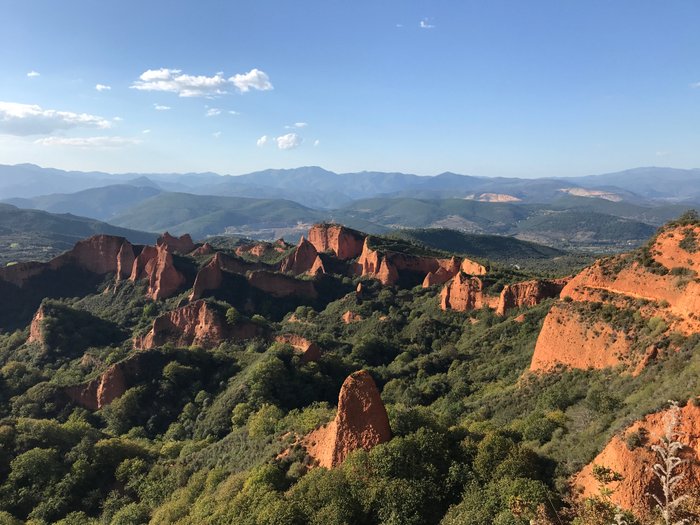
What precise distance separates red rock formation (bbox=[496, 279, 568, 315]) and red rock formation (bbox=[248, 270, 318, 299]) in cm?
3682

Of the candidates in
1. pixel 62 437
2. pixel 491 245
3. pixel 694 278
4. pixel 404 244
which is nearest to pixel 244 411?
pixel 62 437

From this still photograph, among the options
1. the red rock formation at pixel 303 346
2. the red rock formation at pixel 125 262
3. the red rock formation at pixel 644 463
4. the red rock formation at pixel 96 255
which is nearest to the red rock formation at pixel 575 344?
the red rock formation at pixel 644 463

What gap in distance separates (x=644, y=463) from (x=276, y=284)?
73.0m

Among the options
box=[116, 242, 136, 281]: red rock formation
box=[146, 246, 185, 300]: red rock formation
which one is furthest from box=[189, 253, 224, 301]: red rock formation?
box=[116, 242, 136, 281]: red rock formation

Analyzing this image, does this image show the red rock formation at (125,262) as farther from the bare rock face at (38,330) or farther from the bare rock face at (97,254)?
the bare rock face at (38,330)

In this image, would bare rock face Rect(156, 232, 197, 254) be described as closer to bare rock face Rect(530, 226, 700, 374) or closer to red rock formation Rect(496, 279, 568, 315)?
red rock formation Rect(496, 279, 568, 315)

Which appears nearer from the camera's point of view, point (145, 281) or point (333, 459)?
point (333, 459)

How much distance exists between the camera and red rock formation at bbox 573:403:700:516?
53.7 ft

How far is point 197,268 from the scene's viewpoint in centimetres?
8819

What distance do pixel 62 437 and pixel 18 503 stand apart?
5895mm

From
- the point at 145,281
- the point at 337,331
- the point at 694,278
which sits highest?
the point at 694,278

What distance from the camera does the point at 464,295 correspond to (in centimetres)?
6906

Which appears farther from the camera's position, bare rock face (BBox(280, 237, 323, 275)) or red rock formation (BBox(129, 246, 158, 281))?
bare rock face (BBox(280, 237, 323, 275))

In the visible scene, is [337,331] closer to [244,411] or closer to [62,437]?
[244,411]
